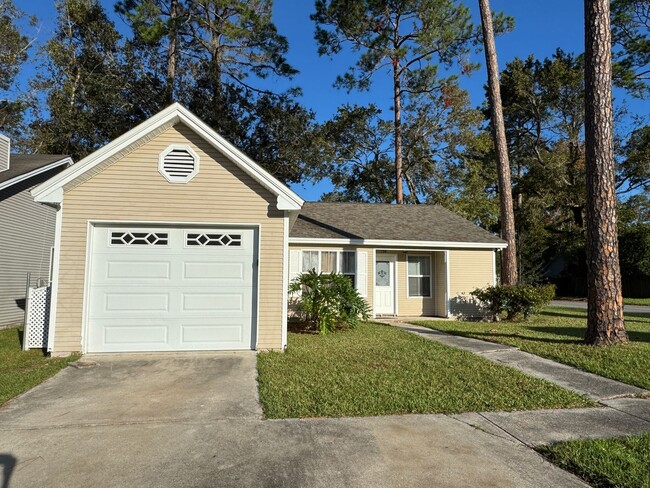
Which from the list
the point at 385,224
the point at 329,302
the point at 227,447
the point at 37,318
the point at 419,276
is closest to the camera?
the point at 227,447

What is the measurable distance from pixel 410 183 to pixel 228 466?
25.0m

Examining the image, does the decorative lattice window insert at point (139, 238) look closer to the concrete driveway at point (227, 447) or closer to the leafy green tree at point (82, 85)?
the concrete driveway at point (227, 447)

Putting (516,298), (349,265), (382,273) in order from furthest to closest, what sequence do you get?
(382,273) → (349,265) → (516,298)

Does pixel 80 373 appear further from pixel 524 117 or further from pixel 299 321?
pixel 524 117

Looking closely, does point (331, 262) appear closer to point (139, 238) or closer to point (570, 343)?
point (139, 238)

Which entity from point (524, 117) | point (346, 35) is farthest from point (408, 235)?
point (524, 117)

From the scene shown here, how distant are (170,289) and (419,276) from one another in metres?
8.90

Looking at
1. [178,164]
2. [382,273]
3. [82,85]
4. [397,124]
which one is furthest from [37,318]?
[397,124]

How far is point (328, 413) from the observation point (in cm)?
460

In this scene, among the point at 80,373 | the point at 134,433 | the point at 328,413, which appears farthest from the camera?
the point at 80,373

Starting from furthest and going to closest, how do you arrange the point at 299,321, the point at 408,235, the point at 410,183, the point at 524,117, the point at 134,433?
the point at 524,117
the point at 410,183
the point at 408,235
the point at 299,321
the point at 134,433

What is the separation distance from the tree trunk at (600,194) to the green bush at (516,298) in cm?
418

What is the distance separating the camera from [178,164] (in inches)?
308

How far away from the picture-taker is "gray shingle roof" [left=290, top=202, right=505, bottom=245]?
13.2 meters
